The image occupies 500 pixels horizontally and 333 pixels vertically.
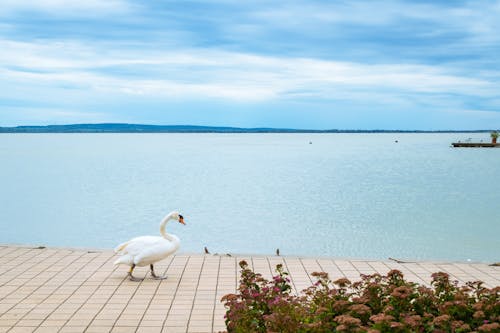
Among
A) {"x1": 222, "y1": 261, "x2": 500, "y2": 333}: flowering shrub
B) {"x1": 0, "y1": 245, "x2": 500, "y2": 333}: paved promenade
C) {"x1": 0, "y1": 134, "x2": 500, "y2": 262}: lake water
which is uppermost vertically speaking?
{"x1": 222, "y1": 261, "x2": 500, "y2": 333}: flowering shrub

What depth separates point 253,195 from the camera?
3391 centimetres

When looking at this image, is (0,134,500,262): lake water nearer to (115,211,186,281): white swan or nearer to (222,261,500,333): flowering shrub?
(115,211,186,281): white swan

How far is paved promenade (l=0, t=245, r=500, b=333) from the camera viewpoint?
670cm

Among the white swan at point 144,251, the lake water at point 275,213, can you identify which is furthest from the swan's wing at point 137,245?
the lake water at point 275,213

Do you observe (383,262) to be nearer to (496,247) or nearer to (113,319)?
(113,319)

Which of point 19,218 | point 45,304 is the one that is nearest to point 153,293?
point 45,304

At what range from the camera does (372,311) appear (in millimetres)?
5371

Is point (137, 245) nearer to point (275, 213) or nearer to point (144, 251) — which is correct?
point (144, 251)

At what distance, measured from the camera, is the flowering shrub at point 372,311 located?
4.62 m

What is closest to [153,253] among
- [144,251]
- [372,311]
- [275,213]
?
[144,251]

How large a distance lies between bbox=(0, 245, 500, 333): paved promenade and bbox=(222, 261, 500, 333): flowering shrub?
1.39m

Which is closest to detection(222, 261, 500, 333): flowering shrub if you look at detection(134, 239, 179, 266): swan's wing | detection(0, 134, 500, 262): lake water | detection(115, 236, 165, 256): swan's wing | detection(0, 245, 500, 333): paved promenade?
detection(0, 245, 500, 333): paved promenade

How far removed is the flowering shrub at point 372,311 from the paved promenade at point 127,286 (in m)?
1.39

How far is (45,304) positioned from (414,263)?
20.2 feet
